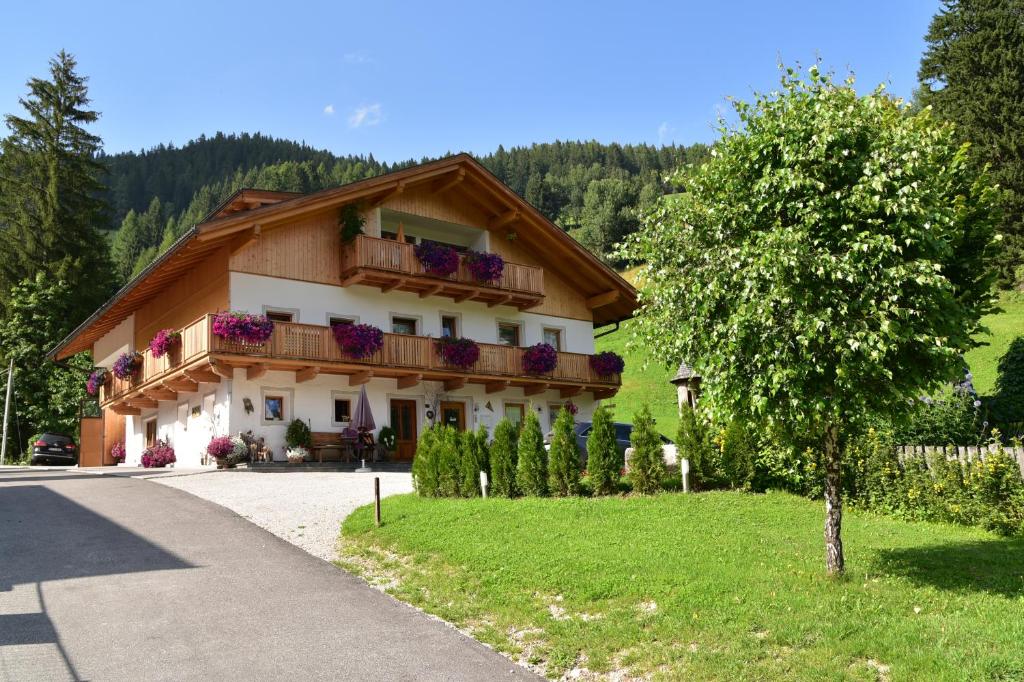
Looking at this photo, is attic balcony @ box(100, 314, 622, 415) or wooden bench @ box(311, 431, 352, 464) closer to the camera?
attic balcony @ box(100, 314, 622, 415)

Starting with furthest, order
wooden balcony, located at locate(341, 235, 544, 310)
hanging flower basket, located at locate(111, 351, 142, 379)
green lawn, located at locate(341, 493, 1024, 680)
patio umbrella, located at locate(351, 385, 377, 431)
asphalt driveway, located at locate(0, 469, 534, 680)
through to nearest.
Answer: hanging flower basket, located at locate(111, 351, 142, 379)
wooden balcony, located at locate(341, 235, 544, 310)
patio umbrella, located at locate(351, 385, 377, 431)
asphalt driveway, located at locate(0, 469, 534, 680)
green lawn, located at locate(341, 493, 1024, 680)

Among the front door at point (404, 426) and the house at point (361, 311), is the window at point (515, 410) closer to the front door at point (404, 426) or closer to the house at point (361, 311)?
the house at point (361, 311)

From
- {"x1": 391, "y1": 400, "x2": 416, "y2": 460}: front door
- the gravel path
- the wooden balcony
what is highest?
the wooden balcony

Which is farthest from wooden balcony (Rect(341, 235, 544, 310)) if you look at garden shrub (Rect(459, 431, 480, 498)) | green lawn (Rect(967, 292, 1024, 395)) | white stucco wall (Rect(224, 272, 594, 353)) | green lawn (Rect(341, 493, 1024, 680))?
green lawn (Rect(967, 292, 1024, 395))

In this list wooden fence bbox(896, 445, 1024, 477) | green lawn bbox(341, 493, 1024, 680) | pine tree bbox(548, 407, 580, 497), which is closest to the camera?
green lawn bbox(341, 493, 1024, 680)

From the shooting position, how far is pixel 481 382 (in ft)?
94.7

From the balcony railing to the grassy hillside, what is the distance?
6.77ft

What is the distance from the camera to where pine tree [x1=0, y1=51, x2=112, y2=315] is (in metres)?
48.4

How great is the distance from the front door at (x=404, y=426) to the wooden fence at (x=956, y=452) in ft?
56.7

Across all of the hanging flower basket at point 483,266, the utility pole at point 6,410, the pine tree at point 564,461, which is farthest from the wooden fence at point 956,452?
the utility pole at point 6,410

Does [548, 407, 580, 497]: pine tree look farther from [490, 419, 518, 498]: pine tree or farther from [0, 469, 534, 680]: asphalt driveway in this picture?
[0, 469, 534, 680]: asphalt driveway

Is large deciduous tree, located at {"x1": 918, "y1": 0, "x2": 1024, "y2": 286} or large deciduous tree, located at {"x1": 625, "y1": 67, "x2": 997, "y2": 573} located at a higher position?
large deciduous tree, located at {"x1": 918, "y1": 0, "x2": 1024, "y2": 286}

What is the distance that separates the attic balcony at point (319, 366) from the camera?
23219 millimetres

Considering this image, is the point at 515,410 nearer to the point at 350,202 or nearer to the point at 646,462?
the point at 350,202
